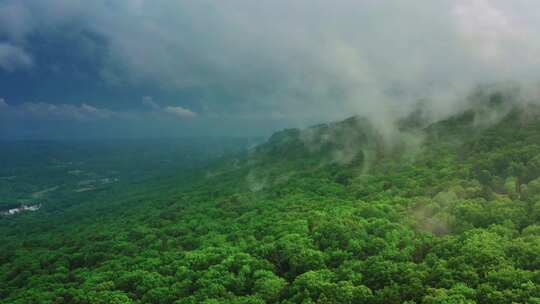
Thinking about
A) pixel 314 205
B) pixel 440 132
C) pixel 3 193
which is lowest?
pixel 3 193

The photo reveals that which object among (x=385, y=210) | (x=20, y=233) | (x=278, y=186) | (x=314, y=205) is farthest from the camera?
(x=20, y=233)

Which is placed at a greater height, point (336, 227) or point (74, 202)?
point (336, 227)

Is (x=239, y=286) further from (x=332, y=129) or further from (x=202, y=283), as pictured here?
(x=332, y=129)

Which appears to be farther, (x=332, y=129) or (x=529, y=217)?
(x=332, y=129)

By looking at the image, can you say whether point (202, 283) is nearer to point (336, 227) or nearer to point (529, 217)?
point (336, 227)

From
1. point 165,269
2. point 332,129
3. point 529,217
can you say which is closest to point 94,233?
point 165,269

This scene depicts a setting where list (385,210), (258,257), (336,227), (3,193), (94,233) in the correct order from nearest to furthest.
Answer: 1. (258,257)
2. (336,227)
3. (385,210)
4. (94,233)
5. (3,193)

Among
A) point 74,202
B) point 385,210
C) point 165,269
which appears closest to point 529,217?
point 385,210
